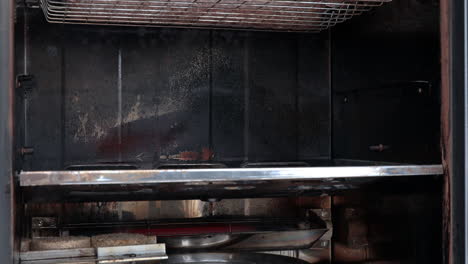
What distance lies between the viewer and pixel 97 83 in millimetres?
1432

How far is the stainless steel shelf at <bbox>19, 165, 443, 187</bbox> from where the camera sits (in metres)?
0.96

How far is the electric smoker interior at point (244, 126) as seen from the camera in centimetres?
123

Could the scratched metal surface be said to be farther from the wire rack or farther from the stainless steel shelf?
the stainless steel shelf

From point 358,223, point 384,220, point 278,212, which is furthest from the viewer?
point 278,212

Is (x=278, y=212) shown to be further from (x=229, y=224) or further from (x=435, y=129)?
(x=435, y=129)

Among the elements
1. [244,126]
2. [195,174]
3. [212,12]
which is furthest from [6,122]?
[244,126]

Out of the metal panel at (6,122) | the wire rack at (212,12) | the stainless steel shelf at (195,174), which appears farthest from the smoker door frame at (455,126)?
the metal panel at (6,122)

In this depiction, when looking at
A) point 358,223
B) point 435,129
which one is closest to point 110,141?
point 358,223

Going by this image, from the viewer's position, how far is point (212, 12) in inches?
51.7

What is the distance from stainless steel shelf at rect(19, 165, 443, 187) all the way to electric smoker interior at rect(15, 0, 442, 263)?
10 cm

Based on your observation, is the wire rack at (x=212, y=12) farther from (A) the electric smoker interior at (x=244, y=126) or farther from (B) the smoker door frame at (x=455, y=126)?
(B) the smoker door frame at (x=455, y=126)

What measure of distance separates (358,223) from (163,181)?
605 mm

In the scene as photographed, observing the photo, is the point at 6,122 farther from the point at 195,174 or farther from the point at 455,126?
the point at 455,126

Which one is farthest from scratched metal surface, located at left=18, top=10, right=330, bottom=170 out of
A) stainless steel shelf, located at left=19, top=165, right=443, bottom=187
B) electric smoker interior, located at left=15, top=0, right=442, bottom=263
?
stainless steel shelf, located at left=19, top=165, right=443, bottom=187
